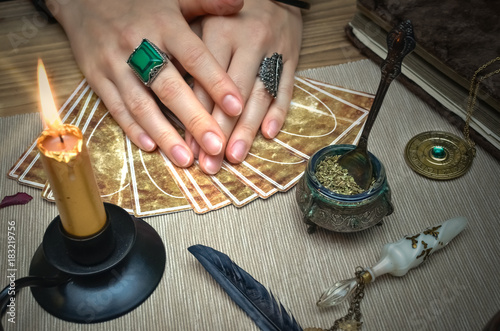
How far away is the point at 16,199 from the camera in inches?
43.8

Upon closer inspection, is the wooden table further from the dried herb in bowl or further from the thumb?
the dried herb in bowl

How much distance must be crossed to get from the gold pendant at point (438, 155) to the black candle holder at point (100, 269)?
58 cm

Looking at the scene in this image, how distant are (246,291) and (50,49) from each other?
2.94 ft

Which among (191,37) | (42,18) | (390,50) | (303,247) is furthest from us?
(42,18)

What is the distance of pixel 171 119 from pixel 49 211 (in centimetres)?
34

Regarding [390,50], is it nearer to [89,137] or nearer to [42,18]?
[89,137]

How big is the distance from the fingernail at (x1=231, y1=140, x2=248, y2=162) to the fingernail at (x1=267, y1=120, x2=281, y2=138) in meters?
0.07

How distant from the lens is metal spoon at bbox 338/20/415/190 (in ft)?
2.90

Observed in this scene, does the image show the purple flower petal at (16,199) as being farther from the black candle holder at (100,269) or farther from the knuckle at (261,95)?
the knuckle at (261,95)

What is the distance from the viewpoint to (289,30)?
137 centimetres

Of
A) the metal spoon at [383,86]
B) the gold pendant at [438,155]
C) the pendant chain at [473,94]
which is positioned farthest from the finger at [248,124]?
the pendant chain at [473,94]

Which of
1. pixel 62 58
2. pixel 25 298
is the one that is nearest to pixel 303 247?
pixel 25 298

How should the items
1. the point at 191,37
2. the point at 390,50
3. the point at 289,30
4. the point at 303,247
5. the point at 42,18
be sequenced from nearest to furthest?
the point at 390,50 → the point at 303,247 → the point at 191,37 → the point at 289,30 → the point at 42,18

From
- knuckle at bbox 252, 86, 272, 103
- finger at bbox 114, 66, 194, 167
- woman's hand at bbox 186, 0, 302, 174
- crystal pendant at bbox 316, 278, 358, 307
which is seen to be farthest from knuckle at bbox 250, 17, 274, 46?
crystal pendant at bbox 316, 278, 358, 307
